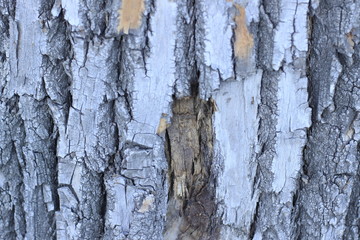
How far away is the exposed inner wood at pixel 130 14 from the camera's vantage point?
3.87 ft

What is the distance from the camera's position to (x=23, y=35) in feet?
4.15

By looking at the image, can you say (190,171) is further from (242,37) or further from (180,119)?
(242,37)

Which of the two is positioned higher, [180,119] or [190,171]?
[180,119]

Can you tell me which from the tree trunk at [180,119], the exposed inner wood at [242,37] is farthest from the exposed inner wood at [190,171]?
the exposed inner wood at [242,37]

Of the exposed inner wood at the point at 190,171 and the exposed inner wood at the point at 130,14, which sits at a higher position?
the exposed inner wood at the point at 130,14

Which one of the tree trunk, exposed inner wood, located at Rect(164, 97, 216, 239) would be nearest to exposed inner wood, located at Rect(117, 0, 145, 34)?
the tree trunk

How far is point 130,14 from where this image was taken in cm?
118

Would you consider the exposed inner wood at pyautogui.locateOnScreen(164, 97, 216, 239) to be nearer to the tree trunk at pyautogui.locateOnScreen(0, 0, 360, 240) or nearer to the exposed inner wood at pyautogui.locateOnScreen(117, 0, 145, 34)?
the tree trunk at pyautogui.locateOnScreen(0, 0, 360, 240)

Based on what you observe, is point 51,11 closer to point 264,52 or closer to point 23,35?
point 23,35

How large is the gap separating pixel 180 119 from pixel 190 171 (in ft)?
0.50

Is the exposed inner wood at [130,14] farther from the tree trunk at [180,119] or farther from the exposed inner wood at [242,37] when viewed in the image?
the exposed inner wood at [242,37]

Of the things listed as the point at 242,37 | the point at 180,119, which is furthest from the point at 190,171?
the point at 242,37

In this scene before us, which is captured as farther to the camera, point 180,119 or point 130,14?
point 180,119

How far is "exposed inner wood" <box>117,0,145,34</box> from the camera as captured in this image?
118cm
